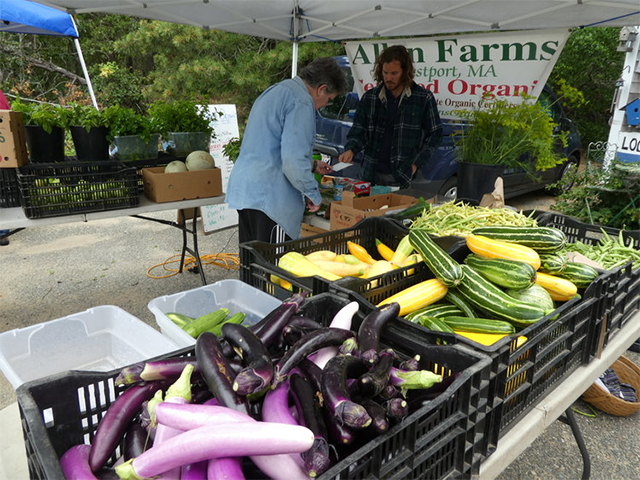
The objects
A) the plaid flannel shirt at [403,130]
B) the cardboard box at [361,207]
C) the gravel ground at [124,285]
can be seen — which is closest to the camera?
the gravel ground at [124,285]

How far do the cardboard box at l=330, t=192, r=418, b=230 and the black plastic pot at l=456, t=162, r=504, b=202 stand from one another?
0.37 metres

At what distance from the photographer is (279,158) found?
3.47 m

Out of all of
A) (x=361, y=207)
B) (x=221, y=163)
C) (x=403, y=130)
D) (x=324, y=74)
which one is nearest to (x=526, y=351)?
(x=361, y=207)

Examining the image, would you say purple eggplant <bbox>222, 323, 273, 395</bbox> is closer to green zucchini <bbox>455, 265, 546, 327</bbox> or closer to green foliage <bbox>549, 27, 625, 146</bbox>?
green zucchini <bbox>455, 265, 546, 327</bbox>

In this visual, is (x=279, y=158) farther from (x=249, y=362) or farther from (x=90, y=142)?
(x=249, y=362)

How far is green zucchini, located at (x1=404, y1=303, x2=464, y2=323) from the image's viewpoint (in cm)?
173

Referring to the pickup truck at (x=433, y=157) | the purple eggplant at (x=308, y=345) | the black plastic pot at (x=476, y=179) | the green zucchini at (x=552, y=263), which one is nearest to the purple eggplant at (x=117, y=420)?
the purple eggplant at (x=308, y=345)

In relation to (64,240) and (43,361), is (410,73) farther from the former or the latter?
(64,240)

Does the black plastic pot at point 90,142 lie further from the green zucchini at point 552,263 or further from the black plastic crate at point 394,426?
the green zucchini at point 552,263

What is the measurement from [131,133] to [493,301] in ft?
10.9

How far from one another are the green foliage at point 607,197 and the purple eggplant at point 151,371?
6146mm

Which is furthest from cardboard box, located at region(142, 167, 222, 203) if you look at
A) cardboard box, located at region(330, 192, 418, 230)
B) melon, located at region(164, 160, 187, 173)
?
cardboard box, located at region(330, 192, 418, 230)

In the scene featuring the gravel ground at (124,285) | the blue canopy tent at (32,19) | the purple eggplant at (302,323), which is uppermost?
the blue canopy tent at (32,19)

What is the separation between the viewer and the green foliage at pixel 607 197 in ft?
20.8
